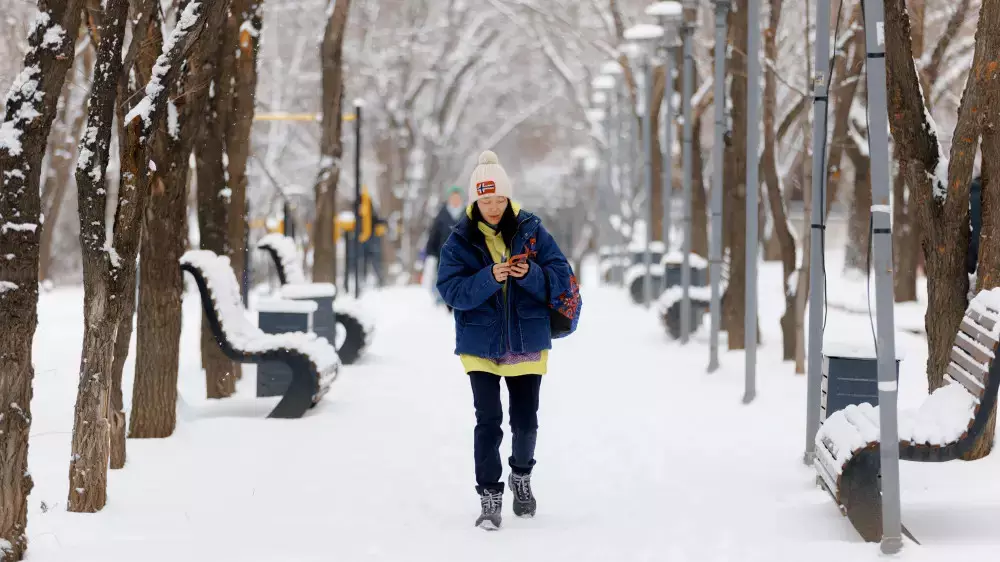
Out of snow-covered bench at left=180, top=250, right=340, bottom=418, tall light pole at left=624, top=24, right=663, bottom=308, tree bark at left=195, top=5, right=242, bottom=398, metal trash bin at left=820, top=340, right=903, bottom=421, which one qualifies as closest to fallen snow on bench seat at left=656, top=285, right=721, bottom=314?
tall light pole at left=624, top=24, right=663, bottom=308

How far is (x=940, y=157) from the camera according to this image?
7121mm

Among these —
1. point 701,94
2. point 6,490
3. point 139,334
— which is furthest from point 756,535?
point 701,94

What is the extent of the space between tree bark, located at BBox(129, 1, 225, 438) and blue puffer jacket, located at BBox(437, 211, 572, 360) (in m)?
2.55

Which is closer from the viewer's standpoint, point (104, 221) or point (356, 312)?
point (104, 221)

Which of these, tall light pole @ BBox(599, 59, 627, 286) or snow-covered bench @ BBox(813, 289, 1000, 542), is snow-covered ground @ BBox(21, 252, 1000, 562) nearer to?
snow-covered bench @ BBox(813, 289, 1000, 542)

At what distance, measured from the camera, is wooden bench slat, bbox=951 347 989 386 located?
5.52 m

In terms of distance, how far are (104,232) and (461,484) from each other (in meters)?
2.43

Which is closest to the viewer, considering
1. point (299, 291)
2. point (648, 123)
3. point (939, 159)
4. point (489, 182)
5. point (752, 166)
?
point (489, 182)

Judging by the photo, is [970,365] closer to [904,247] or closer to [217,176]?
[217,176]

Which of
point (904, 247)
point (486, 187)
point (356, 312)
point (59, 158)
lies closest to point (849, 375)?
point (486, 187)

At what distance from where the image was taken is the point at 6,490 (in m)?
5.15

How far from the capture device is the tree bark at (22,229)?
5086 millimetres

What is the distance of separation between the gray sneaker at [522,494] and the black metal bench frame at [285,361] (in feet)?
10.1

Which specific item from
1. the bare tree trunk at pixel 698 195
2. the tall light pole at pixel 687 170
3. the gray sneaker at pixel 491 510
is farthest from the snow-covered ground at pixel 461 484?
the bare tree trunk at pixel 698 195
